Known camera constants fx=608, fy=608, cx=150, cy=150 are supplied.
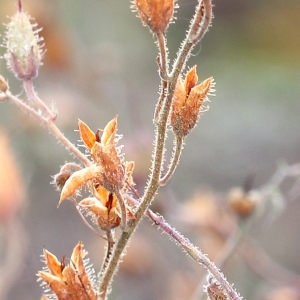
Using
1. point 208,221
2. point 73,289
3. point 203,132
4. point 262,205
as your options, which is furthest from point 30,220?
point 73,289

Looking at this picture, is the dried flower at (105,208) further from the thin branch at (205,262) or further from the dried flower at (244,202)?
the dried flower at (244,202)

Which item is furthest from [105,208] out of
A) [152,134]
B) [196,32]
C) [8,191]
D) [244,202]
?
A: [152,134]

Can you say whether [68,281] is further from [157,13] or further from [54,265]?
[157,13]

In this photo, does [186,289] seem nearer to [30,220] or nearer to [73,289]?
[73,289]

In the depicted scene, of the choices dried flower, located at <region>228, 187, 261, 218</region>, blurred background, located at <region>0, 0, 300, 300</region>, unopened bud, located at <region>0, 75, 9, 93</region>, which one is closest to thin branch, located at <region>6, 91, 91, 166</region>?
unopened bud, located at <region>0, 75, 9, 93</region>

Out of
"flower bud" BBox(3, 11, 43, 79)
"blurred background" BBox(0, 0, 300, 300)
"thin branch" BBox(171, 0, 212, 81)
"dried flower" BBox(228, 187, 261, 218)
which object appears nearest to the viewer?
"thin branch" BBox(171, 0, 212, 81)

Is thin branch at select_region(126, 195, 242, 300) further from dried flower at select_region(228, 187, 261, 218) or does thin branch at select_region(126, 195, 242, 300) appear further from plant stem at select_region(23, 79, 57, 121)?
dried flower at select_region(228, 187, 261, 218)
